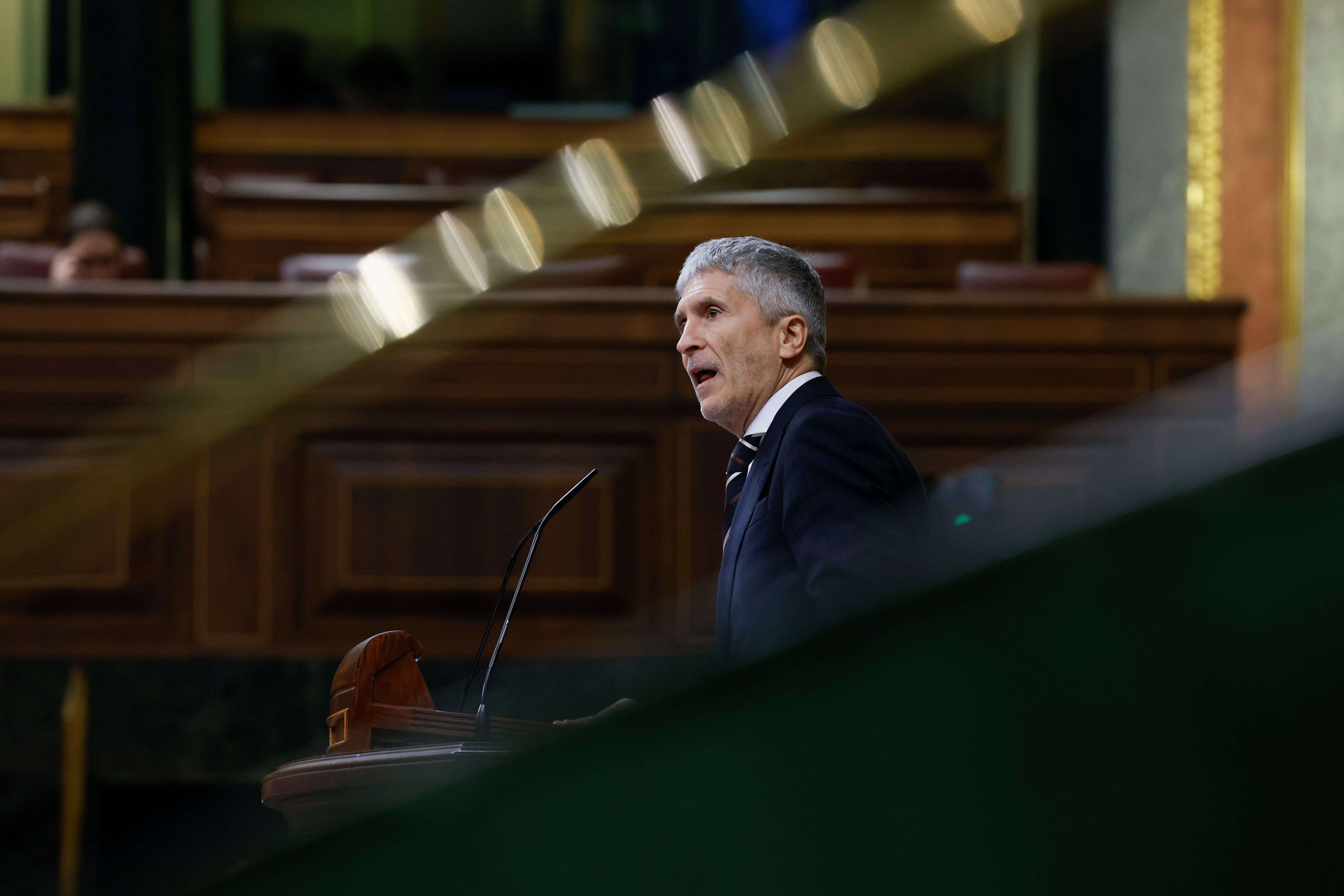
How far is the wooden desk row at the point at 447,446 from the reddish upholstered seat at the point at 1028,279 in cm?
95

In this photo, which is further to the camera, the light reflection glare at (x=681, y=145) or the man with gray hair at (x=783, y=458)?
the light reflection glare at (x=681, y=145)

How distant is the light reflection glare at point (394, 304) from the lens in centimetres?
189

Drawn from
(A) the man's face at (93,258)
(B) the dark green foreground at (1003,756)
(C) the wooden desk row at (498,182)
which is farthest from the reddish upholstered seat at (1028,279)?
(B) the dark green foreground at (1003,756)

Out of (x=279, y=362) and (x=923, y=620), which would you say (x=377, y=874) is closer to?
(x=923, y=620)

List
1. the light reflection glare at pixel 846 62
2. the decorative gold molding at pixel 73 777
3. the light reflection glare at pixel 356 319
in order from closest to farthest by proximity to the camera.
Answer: the decorative gold molding at pixel 73 777 → the light reflection glare at pixel 356 319 → the light reflection glare at pixel 846 62

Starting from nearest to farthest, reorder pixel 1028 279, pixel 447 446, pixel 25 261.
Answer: pixel 447 446 < pixel 25 261 < pixel 1028 279

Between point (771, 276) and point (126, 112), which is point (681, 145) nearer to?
point (126, 112)

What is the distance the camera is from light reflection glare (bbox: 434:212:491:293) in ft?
7.92

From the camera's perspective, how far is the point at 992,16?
4.52 meters

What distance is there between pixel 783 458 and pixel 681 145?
130 inches

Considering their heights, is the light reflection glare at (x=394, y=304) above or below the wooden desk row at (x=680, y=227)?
below

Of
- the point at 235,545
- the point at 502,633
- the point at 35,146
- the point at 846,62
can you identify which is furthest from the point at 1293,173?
the point at 35,146

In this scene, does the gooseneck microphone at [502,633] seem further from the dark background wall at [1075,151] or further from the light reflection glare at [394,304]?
the dark background wall at [1075,151]

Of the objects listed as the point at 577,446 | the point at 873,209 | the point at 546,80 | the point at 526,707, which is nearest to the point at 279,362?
the point at 577,446
